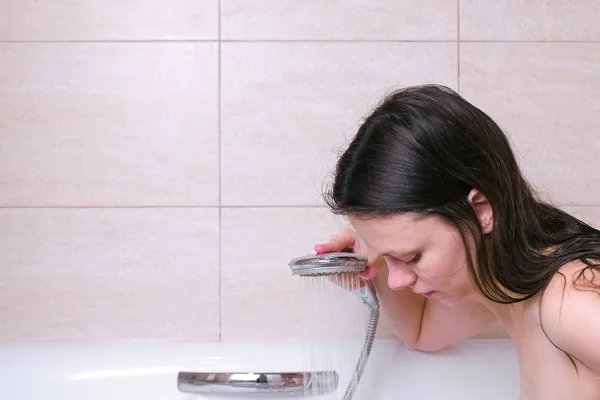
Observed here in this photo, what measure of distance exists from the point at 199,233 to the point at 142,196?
0.14 metres

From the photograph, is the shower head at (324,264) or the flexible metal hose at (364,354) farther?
the flexible metal hose at (364,354)

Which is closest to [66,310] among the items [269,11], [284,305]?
[284,305]

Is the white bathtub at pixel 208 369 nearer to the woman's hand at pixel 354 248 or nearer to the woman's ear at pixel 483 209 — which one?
the woman's hand at pixel 354 248

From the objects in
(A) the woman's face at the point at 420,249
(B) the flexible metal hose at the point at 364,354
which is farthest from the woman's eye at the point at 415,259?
(B) the flexible metal hose at the point at 364,354

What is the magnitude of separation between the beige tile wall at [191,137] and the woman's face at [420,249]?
0.48 meters

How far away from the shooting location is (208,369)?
1.16m

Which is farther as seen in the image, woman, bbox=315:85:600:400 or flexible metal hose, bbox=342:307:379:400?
flexible metal hose, bbox=342:307:379:400

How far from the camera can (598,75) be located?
1.31 metres

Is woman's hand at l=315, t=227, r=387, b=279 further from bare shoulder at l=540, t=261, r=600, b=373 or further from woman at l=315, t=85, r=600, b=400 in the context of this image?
bare shoulder at l=540, t=261, r=600, b=373

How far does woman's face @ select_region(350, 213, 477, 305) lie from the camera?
2.51 feet

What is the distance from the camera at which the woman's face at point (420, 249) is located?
2.51 feet

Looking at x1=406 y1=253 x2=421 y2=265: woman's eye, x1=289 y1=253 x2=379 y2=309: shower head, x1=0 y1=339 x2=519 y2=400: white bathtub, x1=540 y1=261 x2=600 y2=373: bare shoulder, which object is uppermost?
x1=406 y1=253 x2=421 y2=265: woman's eye

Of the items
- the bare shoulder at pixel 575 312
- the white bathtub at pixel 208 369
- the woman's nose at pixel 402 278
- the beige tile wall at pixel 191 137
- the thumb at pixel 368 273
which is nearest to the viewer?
the bare shoulder at pixel 575 312

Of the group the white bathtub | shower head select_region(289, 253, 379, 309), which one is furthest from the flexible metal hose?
shower head select_region(289, 253, 379, 309)
